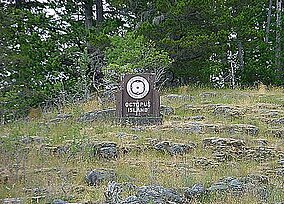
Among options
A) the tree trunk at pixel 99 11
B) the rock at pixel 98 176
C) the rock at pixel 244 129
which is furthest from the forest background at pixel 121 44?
the rock at pixel 98 176

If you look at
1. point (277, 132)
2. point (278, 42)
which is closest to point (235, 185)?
point (277, 132)

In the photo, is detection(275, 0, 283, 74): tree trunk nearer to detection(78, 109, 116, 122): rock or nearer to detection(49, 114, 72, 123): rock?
detection(78, 109, 116, 122): rock

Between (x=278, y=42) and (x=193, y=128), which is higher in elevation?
(x=278, y=42)

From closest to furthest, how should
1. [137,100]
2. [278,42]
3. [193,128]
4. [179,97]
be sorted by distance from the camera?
[193,128]
[137,100]
[179,97]
[278,42]

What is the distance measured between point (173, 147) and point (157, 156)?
380 mm

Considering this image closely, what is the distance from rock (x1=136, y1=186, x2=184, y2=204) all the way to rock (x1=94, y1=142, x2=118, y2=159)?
2.24m

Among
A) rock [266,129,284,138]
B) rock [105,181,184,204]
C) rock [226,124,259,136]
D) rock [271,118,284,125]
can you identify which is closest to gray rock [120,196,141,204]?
rock [105,181,184,204]

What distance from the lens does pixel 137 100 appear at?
11164mm

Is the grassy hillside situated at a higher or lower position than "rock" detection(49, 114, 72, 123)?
lower

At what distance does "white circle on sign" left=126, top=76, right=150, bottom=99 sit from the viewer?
36.7 ft

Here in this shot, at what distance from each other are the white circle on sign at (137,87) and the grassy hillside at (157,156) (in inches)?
33.5

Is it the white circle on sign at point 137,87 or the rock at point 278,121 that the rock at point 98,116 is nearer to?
the white circle on sign at point 137,87

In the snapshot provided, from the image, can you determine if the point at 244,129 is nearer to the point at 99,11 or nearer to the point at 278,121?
the point at 278,121

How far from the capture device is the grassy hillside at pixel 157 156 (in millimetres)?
5840
